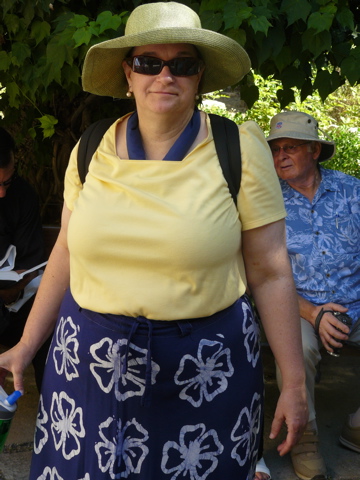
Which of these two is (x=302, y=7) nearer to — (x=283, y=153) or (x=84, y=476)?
(x=283, y=153)

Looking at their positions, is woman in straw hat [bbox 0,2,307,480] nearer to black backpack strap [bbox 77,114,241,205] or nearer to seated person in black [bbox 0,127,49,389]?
black backpack strap [bbox 77,114,241,205]

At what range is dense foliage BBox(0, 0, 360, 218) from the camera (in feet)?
10.3

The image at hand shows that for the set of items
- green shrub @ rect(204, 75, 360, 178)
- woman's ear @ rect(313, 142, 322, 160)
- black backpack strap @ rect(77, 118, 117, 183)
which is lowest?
green shrub @ rect(204, 75, 360, 178)

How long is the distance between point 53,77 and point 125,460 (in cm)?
215

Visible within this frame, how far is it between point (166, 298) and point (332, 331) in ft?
5.87

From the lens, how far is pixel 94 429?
1.90 meters

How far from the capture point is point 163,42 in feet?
6.36

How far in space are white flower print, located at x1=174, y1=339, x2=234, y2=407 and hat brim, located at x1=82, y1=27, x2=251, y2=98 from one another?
832 mm

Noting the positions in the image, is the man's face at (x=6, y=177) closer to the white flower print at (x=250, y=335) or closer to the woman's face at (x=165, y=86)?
the woman's face at (x=165, y=86)

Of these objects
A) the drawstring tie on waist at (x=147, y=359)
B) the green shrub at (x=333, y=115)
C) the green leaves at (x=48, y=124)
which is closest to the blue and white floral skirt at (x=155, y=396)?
the drawstring tie on waist at (x=147, y=359)

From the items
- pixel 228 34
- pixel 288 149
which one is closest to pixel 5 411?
pixel 228 34

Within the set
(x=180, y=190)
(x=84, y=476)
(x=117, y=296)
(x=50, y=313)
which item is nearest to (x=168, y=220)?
(x=180, y=190)

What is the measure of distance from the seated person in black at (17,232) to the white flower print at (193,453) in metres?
1.66

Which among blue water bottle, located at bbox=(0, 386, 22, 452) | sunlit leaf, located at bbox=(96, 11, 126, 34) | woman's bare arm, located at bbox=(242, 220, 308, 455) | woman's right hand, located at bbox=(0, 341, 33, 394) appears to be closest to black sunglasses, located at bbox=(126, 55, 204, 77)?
woman's bare arm, located at bbox=(242, 220, 308, 455)
